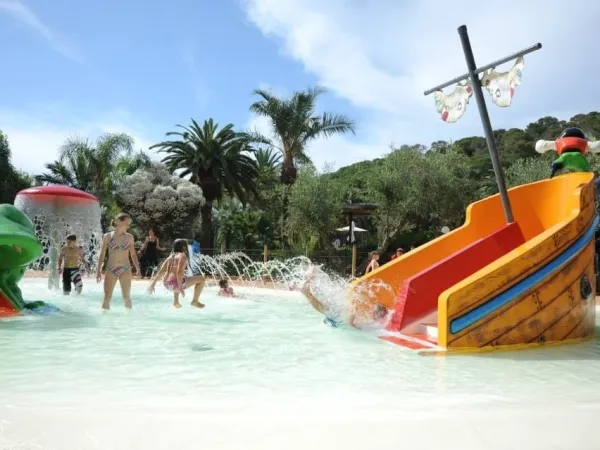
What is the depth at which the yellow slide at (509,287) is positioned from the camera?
16.4 ft

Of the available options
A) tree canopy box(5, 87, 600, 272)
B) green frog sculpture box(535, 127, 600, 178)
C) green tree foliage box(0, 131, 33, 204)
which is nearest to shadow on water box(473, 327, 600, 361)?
green frog sculpture box(535, 127, 600, 178)

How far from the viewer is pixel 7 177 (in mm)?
27672

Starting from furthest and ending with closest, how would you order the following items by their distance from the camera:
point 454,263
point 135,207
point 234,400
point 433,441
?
point 135,207
point 454,263
point 234,400
point 433,441

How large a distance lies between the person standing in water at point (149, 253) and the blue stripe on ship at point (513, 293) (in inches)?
408

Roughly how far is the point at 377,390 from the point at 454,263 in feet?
10.6

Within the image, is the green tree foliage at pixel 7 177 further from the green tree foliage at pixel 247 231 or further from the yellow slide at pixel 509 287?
the yellow slide at pixel 509 287

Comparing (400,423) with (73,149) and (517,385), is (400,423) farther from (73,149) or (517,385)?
(73,149)

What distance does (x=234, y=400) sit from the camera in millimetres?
3086

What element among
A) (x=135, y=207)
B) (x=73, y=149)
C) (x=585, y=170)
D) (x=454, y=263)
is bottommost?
(x=454, y=263)

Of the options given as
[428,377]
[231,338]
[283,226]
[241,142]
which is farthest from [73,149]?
[428,377]

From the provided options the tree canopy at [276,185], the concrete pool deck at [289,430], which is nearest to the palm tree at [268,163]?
the tree canopy at [276,185]

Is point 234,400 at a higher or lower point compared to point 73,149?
lower

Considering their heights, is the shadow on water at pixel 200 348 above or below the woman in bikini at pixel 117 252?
below

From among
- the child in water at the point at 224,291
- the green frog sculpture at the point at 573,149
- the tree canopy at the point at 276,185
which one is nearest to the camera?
the green frog sculpture at the point at 573,149
